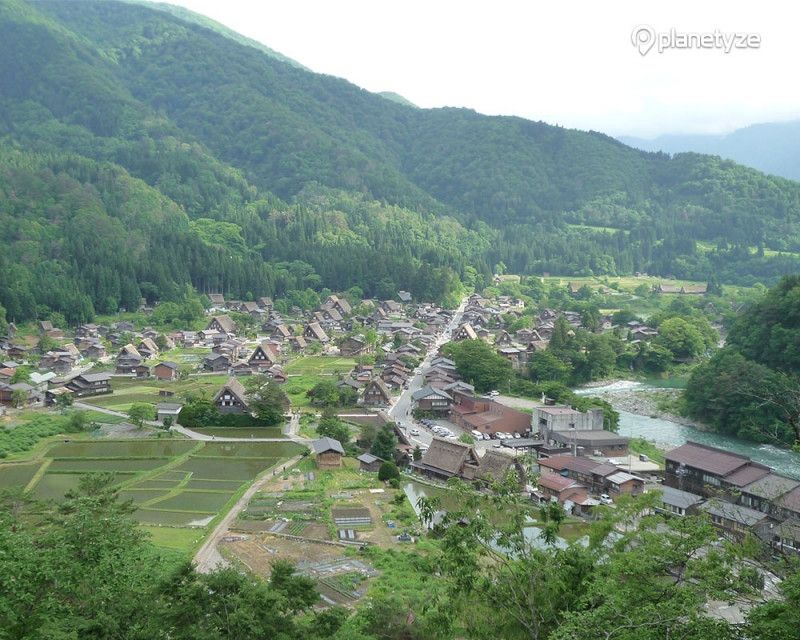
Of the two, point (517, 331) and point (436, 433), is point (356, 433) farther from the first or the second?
point (517, 331)

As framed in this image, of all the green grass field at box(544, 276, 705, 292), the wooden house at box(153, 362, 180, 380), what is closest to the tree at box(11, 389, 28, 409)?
the wooden house at box(153, 362, 180, 380)

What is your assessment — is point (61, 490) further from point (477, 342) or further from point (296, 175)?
point (296, 175)

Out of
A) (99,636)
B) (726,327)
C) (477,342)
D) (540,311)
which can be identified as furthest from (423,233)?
(99,636)

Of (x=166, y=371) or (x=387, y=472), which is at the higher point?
(x=387, y=472)

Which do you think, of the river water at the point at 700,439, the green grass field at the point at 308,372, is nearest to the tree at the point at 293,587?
the river water at the point at 700,439

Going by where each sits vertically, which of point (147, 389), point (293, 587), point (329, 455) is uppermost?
point (293, 587)

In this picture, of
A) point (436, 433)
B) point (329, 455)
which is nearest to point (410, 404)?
point (436, 433)
